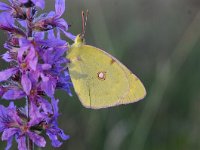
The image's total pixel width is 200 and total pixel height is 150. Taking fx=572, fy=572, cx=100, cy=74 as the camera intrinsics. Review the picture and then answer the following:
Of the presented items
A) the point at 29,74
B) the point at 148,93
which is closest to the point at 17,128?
the point at 29,74

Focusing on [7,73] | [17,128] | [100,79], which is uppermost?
[7,73]

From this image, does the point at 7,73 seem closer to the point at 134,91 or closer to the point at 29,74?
the point at 29,74

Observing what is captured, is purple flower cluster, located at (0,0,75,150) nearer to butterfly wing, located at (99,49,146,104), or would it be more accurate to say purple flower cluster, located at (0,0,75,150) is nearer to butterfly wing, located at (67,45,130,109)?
butterfly wing, located at (67,45,130,109)

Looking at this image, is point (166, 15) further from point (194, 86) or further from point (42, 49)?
point (42, 49)

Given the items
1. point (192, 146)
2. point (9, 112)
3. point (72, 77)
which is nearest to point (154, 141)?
point (192, 146)

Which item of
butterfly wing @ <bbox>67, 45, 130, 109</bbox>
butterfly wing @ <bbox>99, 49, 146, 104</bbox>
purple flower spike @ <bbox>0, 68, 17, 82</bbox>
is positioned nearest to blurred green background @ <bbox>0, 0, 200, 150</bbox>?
butterfly wing @ <bbox>67, 45, 130, 109</bbox>

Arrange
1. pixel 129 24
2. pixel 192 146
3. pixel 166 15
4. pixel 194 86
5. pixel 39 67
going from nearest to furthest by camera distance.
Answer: pixel 39 67 < pixel 192 146 < pixel 194 86 < pixel 129 24 < pixel 166 15

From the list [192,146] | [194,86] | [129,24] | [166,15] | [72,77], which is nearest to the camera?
[72,77]
